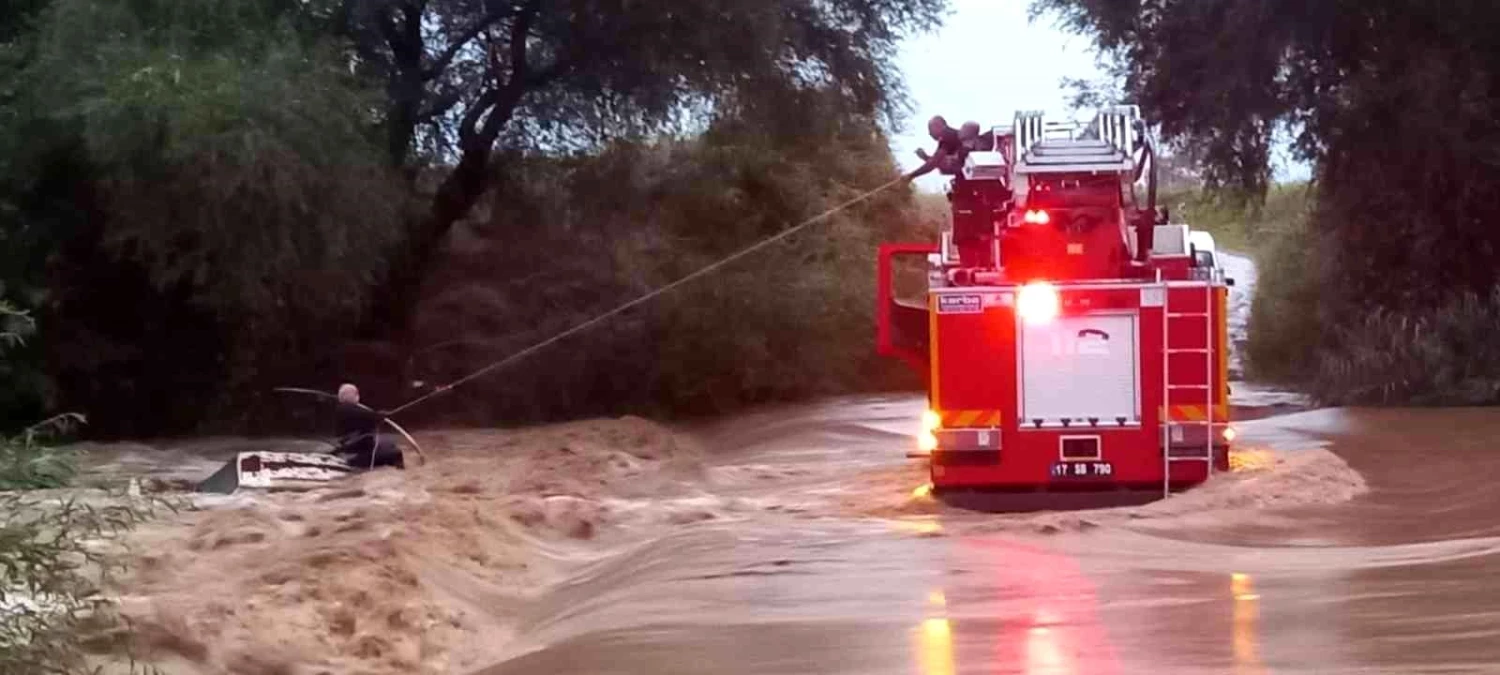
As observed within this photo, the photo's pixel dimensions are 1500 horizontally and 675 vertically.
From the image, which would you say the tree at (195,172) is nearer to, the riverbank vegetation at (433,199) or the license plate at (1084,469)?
the riverbank vegetation at (433,199)

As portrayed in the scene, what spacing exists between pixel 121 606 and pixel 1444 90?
19022 mm

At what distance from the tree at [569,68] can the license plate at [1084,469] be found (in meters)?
13.7

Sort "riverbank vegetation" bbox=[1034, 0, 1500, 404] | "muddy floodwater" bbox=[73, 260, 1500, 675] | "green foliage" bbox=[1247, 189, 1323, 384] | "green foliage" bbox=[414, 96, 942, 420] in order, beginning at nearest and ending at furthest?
"muddy floodwater" bbox=[73, 260, 1500, 675]
"riverbank vegetation" bbox=[1034, 0, 1500, 404]
"green foliage" bbox=[1247, 189, 1323, 384]
"green foliage" bbox=[414, 96, 942, 420]

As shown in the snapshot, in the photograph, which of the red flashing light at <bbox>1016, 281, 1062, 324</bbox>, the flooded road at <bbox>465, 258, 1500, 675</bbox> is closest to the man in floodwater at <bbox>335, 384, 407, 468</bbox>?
A: the flooded road at <bbox>465, 258, 1500, 675</bbox>

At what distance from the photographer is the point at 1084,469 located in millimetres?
15414

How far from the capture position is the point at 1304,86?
85.3ft

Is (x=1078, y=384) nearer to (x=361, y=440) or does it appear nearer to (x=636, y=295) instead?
(x=361, y=440)

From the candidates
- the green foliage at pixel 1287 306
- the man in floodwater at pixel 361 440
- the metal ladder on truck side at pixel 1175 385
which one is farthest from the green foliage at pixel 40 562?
the green foliage at pixel 1287 306

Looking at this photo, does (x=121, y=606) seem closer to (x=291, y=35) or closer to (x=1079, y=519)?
(x=1079, y=519)

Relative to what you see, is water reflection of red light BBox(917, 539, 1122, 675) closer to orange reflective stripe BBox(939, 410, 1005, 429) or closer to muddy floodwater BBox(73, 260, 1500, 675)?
muddy floodwater BBox(73, 260, 1500, 675)

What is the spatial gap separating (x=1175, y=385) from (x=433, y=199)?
17.3m

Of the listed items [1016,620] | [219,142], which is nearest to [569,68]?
[219,142]

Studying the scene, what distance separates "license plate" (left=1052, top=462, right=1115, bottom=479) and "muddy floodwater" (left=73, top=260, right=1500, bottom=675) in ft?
2.11

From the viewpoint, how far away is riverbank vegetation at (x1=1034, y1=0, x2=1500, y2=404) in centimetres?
2456
